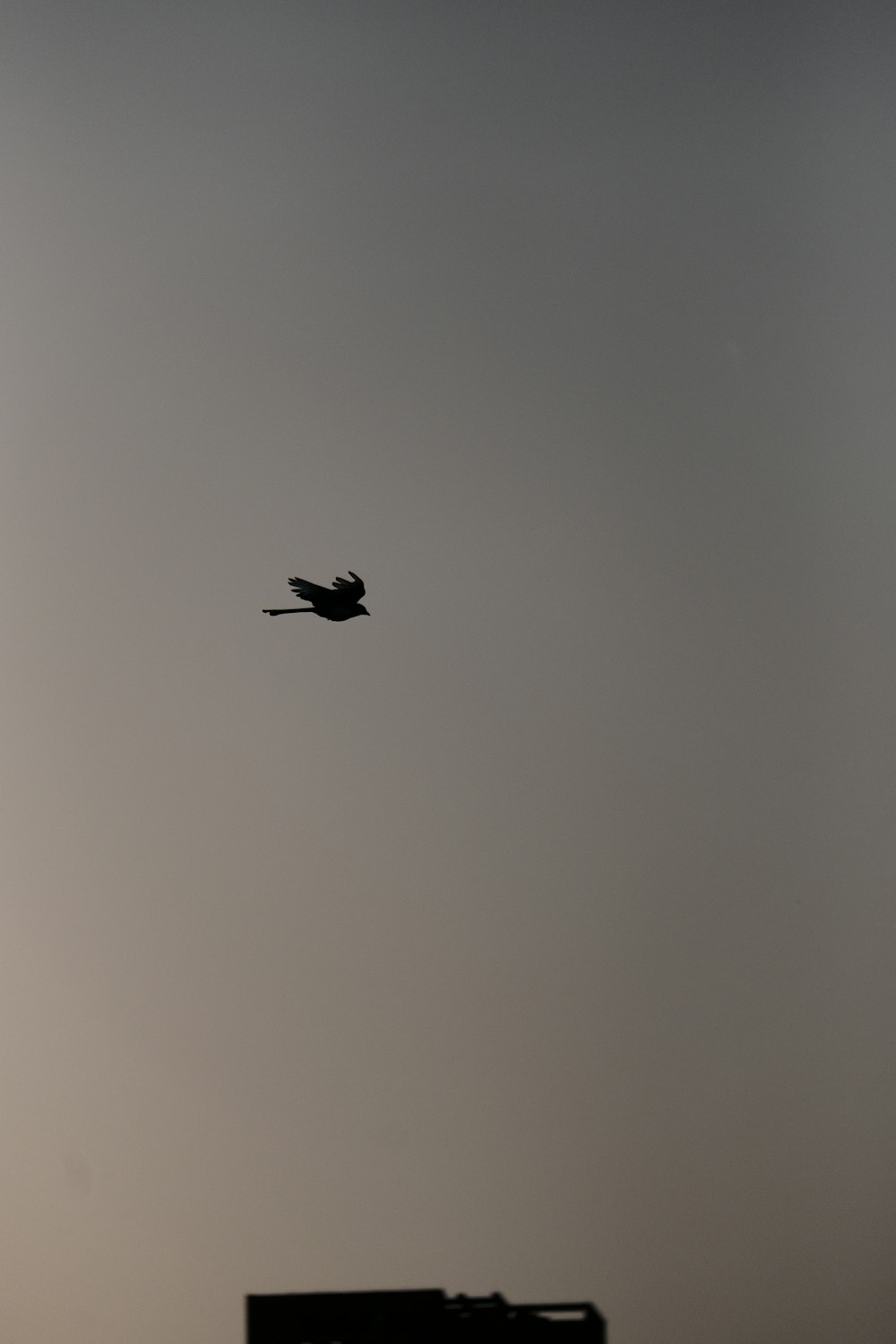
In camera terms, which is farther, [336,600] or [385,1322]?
[336,600]

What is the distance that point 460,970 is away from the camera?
2.62 metres

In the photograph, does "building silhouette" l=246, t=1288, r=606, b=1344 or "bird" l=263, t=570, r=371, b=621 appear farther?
"bird" l=263, t=570, r=371, b=621

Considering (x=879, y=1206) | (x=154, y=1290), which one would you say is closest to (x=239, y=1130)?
(x=154, y=1290)

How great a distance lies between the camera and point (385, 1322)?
1.35m

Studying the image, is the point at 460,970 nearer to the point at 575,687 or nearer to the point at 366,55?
the point at 575,687

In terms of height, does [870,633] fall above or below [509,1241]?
above

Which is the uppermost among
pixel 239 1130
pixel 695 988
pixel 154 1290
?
pixel 695 988

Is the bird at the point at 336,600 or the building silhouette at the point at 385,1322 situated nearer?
the building silhouette at the point at 385,1322

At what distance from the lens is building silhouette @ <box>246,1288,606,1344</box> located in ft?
4.42

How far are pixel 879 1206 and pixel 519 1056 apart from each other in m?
0.79

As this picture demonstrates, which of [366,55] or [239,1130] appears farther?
[366,55]

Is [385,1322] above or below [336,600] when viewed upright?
below

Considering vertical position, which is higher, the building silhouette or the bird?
the bird

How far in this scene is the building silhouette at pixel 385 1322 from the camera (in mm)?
1347
